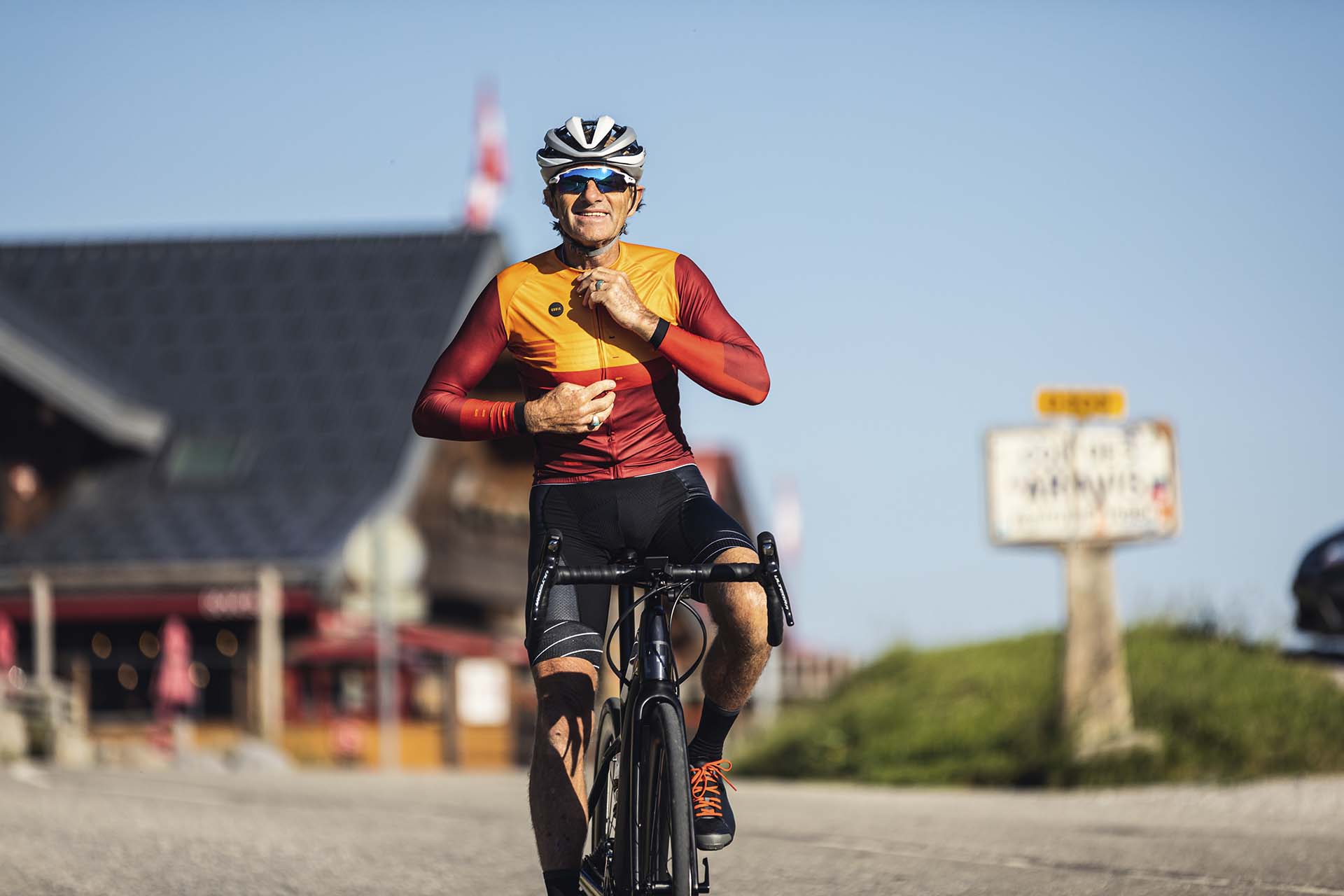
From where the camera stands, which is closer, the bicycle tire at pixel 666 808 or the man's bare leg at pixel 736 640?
the bicycle tire at pixel 666 808

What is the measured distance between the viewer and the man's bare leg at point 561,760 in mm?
5184

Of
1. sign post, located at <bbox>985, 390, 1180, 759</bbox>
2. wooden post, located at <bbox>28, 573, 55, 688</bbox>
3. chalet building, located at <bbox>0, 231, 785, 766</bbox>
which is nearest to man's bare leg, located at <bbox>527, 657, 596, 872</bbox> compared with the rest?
sign post, located at <bbox>985, 390, 1180, 759</bbox>

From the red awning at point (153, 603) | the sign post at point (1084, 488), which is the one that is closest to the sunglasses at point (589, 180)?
the sign post at point (1084, 488)

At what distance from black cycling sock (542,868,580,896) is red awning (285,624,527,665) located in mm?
26549

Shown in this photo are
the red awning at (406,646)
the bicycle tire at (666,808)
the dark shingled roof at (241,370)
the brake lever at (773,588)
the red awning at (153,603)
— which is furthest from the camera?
the dark shingled roof at (241,370)

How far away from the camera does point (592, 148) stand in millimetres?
5262

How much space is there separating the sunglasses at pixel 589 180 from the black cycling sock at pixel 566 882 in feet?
5.58

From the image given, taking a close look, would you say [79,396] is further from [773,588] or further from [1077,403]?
[773,588]

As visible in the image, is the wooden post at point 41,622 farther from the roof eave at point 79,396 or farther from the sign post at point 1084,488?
the sign post at point 1084,488

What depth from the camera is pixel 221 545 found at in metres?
31.9

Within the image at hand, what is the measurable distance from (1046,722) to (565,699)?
9.02m

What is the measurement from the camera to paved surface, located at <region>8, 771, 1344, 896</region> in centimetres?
735

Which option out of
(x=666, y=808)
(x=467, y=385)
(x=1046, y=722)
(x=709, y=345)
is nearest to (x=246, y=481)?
(x=1046, y=722)

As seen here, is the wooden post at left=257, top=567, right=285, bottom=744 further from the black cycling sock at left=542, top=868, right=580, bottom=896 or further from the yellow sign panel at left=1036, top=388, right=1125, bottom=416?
the black cycling sock at left=542, top=868, right=580, bottom=896
